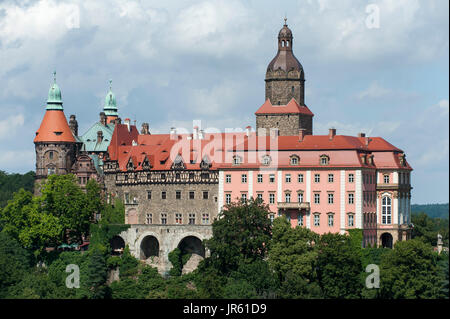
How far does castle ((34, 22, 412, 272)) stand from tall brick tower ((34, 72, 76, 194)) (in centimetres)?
9

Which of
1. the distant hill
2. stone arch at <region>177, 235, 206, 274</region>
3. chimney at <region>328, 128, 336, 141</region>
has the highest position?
the distant hill

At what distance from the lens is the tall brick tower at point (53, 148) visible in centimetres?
12762

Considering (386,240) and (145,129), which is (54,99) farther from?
(386,240)

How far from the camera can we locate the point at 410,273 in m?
102

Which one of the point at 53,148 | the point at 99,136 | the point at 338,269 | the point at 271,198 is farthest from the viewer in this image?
the point at 99,136

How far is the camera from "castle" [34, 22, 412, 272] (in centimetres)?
11281

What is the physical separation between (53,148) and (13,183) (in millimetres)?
51474

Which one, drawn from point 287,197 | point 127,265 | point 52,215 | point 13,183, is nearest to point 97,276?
point 127,265

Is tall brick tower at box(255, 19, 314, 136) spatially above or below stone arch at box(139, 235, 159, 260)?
above

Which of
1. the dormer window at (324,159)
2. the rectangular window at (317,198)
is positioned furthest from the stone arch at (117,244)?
the dormer window at (324,159)

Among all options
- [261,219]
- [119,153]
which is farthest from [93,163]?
[261,219]

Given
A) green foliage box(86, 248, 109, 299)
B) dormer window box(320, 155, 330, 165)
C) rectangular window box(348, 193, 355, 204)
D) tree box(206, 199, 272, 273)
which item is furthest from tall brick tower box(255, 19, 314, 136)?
green foliage box(86, 248, 109, 299)

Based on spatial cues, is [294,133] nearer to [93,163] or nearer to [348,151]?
[348,151]

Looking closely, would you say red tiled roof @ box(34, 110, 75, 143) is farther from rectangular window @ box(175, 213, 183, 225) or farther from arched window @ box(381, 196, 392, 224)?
arched window @ box(381, 196, 392, 224)
